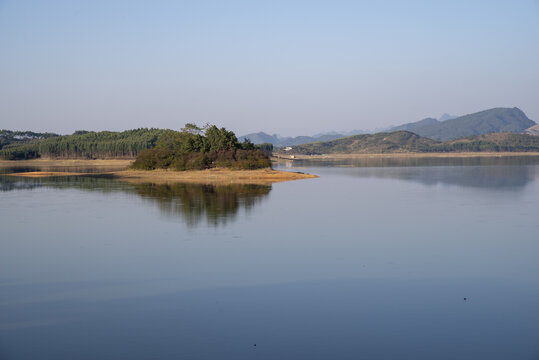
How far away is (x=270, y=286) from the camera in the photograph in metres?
14.8

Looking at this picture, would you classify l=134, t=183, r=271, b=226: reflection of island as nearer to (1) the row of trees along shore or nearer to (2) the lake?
(2) the lake

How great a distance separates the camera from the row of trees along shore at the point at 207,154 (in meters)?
75.3

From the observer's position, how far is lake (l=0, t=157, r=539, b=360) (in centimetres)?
1080

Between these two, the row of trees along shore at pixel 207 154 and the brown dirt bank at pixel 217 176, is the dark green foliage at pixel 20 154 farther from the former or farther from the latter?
the brown dirt bank at pixel 217 176

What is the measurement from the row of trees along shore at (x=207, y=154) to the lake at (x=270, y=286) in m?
44.9

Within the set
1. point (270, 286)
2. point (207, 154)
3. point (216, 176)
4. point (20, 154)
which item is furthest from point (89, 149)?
point (270, 286)

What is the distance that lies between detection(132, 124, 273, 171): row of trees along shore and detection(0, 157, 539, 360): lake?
44.9 m

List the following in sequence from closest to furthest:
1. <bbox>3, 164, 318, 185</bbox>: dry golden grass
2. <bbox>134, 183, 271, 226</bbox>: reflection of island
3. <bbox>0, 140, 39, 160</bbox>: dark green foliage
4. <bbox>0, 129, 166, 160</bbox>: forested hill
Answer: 1. <bbox>134, 183, 271, 226</bbox>: reflection of island
2. <bbox>3, 164, 318, 185</bbox>: dry golden grass
3. <bbox>0, 129, 166, 160</bbox>: forested hill
4. <bbox>0, 140, 39, 160</bbox>: dark green foliage

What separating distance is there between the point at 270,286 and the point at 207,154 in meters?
64.1

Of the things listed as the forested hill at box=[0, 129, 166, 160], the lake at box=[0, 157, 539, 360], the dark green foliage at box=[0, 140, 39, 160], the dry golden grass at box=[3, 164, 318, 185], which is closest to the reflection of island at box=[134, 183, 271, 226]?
the lake at box=[0, 157, 539, 360]

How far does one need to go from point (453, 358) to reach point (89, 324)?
28.3ft

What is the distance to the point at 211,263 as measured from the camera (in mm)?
17719

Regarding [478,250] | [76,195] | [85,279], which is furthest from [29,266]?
[76,195]

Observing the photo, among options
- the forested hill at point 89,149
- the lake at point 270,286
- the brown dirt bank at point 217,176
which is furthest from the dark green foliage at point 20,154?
the lake at point 270,286
